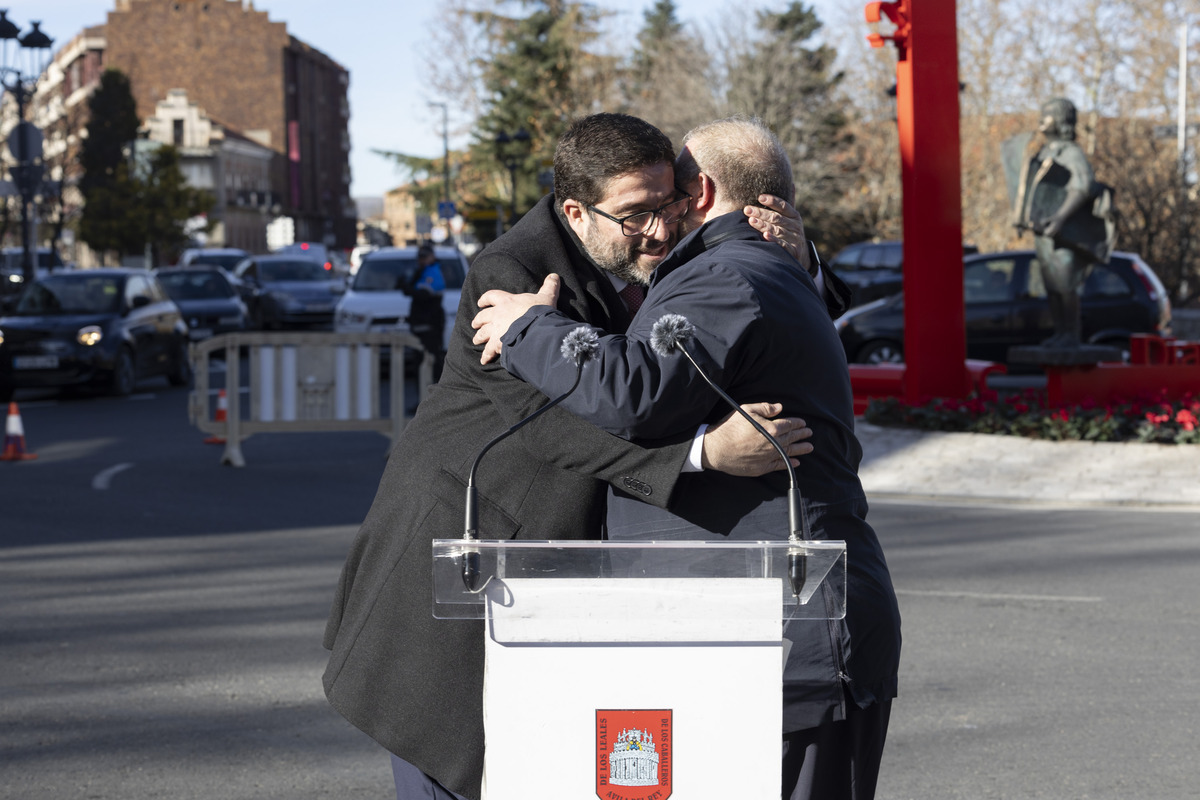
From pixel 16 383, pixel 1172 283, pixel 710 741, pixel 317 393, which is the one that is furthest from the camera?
pixel 1172 283

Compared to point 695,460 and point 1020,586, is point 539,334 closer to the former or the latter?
point 695,460

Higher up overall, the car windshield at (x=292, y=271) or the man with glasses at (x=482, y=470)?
the car windshield at (x=292, y=271)

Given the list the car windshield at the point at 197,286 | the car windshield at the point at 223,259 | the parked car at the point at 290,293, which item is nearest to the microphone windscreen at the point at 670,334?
the car windshield at the point at 197,286

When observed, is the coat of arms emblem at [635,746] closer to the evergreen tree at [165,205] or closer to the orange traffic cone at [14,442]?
the orange traffic cone at [14,442]

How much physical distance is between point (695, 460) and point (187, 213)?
67.1 meters

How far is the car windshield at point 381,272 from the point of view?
2128 cm

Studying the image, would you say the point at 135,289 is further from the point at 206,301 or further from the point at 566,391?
the point at 566,391

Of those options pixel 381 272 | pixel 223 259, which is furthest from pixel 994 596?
pixel 223 259

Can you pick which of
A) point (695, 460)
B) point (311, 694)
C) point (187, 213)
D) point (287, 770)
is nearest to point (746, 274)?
point (695, 460)

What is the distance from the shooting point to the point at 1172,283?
24.8 metres

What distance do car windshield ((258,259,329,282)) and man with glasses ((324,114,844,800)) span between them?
96.2ft

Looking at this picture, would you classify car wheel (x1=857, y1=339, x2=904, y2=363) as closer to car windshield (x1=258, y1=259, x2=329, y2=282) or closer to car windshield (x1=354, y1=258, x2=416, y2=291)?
car windshield (x1=354, y1=258, x2=416, y2=291)

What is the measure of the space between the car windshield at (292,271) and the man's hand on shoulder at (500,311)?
29.5 metres

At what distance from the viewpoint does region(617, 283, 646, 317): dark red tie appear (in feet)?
8.65
